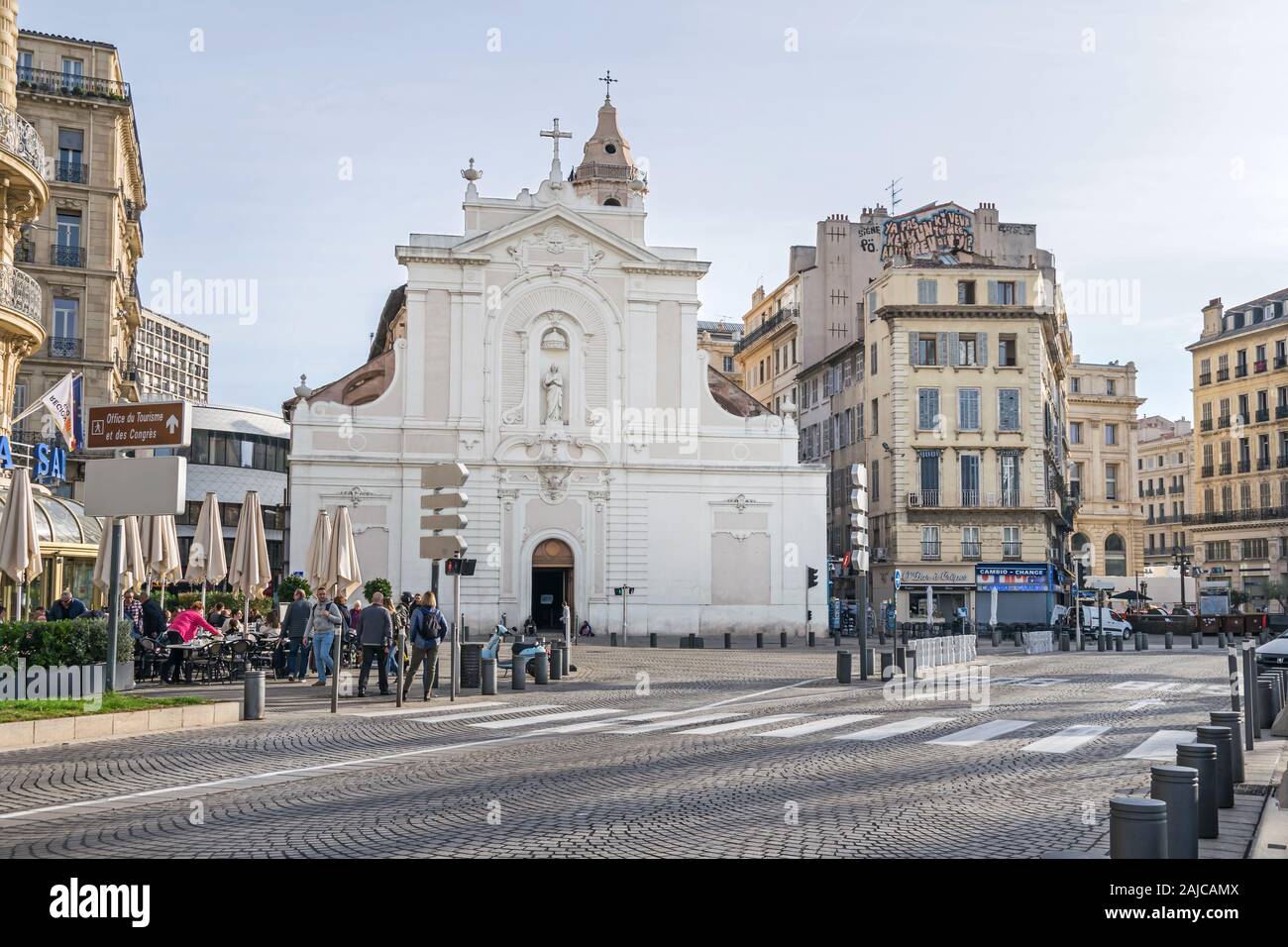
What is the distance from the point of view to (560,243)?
52.0m

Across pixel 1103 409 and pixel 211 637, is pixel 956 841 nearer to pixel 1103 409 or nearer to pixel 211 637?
pixel 211 637

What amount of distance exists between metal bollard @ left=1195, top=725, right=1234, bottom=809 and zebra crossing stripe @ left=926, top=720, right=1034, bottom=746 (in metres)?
4.47

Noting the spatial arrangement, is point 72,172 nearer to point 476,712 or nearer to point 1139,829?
point 476,712

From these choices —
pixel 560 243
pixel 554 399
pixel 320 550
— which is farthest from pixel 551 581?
pixel 320 550

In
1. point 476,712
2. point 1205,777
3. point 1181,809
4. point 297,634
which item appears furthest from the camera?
point 297,634

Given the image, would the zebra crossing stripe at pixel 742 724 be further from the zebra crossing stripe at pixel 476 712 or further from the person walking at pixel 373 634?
the person walking at pixel 373 634

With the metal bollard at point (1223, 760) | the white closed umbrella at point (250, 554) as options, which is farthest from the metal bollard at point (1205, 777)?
the white closed umbrella at point (250, 554)

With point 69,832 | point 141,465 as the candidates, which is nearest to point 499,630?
point 141,465

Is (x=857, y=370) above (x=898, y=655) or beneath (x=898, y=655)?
above

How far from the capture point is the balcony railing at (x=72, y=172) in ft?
147

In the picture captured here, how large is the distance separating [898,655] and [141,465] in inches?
631

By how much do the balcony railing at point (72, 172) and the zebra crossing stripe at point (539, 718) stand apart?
34.0 metres

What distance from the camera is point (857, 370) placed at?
211 feet

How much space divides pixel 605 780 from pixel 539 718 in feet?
21.0
